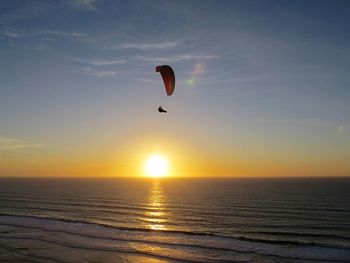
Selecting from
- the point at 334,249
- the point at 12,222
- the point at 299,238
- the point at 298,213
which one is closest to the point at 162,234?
the point at 299,238

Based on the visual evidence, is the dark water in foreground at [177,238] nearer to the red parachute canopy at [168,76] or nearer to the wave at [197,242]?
the wave at [197,242]

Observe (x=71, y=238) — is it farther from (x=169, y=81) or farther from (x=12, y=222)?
(x=169, y=81)

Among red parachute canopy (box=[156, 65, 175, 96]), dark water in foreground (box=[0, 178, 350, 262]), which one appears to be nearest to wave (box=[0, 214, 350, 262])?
dark water in foreground (box=[0, 178, 350, 262])

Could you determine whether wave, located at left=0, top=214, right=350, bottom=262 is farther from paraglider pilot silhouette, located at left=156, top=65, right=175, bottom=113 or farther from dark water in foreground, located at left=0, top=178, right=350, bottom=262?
paraglider pilot silhouette, located at left=156, top=65, right=175, bottom=113

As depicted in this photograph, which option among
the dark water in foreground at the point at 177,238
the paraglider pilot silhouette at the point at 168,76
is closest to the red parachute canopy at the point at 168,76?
the paraglider pilot silhouette at the point at 168,76

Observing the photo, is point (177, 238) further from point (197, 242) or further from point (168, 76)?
point (168, 76)

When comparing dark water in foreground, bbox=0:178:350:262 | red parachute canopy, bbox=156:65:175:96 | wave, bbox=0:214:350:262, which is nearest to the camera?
red parachute canopy, bbox=156:65:175:96

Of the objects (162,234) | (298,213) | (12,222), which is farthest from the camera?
(298,213)
